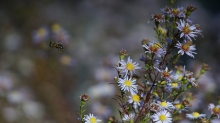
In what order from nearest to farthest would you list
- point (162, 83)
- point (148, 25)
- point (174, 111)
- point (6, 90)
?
point (162, 83)
point (174, 111)
point (6, 90)
point (148, 25)

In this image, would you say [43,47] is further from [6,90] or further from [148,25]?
[148,25]

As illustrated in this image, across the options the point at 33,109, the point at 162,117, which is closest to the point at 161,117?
the point at 162,117

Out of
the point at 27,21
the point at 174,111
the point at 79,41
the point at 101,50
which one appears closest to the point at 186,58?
the point at 101,50

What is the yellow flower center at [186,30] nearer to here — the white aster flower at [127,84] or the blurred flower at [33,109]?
the white aster flower at [127,84]

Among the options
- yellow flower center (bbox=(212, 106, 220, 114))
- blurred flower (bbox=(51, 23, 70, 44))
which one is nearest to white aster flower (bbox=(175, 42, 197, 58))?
yellow flower center (bbox=(212, 106, 220, 114))

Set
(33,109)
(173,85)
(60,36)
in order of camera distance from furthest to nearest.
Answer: (33,109), (60,36), (173,85)

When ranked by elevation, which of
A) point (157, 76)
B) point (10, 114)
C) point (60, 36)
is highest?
point (60, 36)

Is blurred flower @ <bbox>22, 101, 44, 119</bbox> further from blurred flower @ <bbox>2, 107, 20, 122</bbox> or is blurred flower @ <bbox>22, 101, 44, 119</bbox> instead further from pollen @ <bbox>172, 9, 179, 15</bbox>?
pollen @ <bbox>172, 9, 179, 15</bbox>

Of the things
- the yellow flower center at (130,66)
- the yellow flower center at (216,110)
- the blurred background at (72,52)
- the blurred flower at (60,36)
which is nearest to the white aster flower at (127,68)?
the yellow flower center at (130,66)

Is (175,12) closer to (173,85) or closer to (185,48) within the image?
(185,48)
